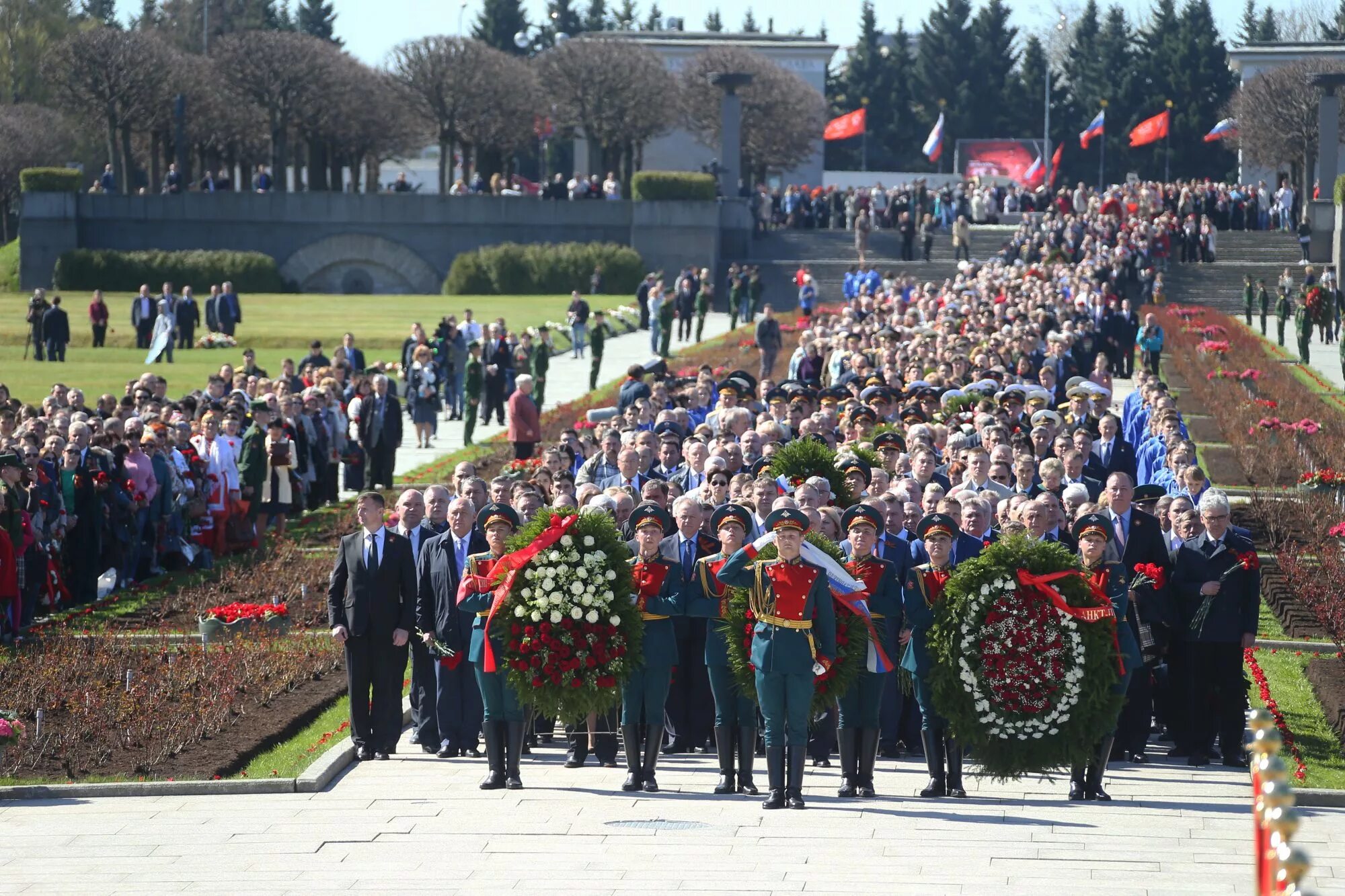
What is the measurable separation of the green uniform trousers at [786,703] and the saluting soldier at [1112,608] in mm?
1634

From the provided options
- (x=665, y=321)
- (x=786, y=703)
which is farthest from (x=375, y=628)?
(x=665, y=321)

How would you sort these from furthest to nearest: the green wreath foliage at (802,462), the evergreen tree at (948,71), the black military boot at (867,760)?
the evergreen tree at (948,71) → the green wreath foliage at (802,462) → the black military boot at (867,760)

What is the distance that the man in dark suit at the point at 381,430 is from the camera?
26.5m

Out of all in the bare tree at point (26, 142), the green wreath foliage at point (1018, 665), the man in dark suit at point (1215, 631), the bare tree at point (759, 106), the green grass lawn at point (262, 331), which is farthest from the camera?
the bare tree at point (759, 106)

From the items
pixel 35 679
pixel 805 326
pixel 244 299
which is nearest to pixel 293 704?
pixel 35 679

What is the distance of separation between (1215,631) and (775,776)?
3.39 meters

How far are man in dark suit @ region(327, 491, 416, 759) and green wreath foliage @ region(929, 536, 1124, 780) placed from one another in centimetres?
373

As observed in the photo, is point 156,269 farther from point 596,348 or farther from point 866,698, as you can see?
point 866,698

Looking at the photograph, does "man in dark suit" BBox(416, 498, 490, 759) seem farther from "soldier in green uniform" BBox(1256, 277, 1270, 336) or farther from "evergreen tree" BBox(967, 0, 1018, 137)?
"evergreen tree" BBox(967, 0, 1018, 137)

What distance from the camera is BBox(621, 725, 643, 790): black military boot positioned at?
482 inches

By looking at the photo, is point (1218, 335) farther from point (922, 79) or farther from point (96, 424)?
point (922, 79)

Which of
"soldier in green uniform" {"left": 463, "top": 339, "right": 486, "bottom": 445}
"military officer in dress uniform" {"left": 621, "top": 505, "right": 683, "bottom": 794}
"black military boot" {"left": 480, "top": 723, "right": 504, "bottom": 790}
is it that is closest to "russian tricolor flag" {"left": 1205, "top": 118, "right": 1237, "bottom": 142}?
"soldier in green uniform" {"left": 463, "top": 339, "right": 486, "bottom": 445}

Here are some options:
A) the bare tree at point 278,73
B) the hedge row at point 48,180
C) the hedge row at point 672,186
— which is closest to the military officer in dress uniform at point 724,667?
the hedge row at point 672,186

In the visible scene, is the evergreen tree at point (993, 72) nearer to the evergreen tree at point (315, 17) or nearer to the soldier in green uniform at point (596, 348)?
the evergreen tree at point (315, 17)
